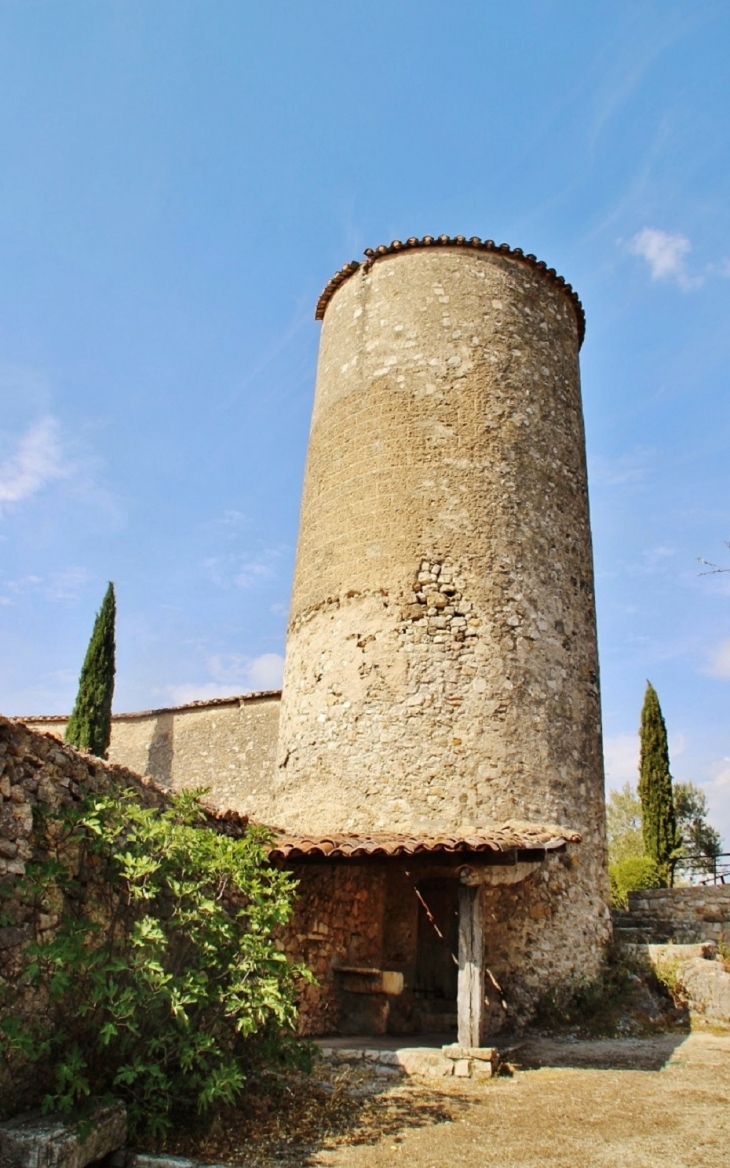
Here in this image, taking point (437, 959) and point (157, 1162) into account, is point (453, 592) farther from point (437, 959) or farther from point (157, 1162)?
point (157, 1162)

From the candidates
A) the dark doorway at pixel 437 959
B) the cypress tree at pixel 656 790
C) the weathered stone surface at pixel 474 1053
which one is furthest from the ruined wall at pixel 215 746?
the cypress tree at pixel 656 790

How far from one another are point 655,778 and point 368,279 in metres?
14.5

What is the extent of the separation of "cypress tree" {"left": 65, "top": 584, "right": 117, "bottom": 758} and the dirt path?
43.9 feet

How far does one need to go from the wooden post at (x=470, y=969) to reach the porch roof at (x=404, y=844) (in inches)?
23.4

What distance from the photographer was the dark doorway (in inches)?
418

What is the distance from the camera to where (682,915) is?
14.5m

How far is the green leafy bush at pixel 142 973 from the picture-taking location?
17.8 feet

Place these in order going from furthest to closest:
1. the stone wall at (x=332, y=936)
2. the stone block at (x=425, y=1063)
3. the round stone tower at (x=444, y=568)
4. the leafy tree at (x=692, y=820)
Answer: the leafy tree at (x=692, y=820) < the round stone tower at (x=444, y=568) < the stone wall at (x=332, y=936) < the stone block at (x=425, y=1063)

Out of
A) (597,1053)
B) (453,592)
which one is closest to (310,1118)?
(597,1053)

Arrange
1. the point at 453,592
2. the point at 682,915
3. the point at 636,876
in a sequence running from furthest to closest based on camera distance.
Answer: the point at 636,876 → the point at 682,915 → the point at 453,592

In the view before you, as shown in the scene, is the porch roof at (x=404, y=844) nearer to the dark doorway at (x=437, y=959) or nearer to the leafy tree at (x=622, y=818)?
the dark doorway at (x=437, y=959)

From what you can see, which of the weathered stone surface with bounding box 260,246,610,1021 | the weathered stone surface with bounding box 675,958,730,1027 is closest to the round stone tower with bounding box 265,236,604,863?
the weathered stone surface with bounding box 260,246,610,1021

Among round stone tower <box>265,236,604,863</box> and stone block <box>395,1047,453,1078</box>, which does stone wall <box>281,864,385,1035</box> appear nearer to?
round stone tower <box>265,236,604,863</box>

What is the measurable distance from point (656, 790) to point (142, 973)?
18.5 m
